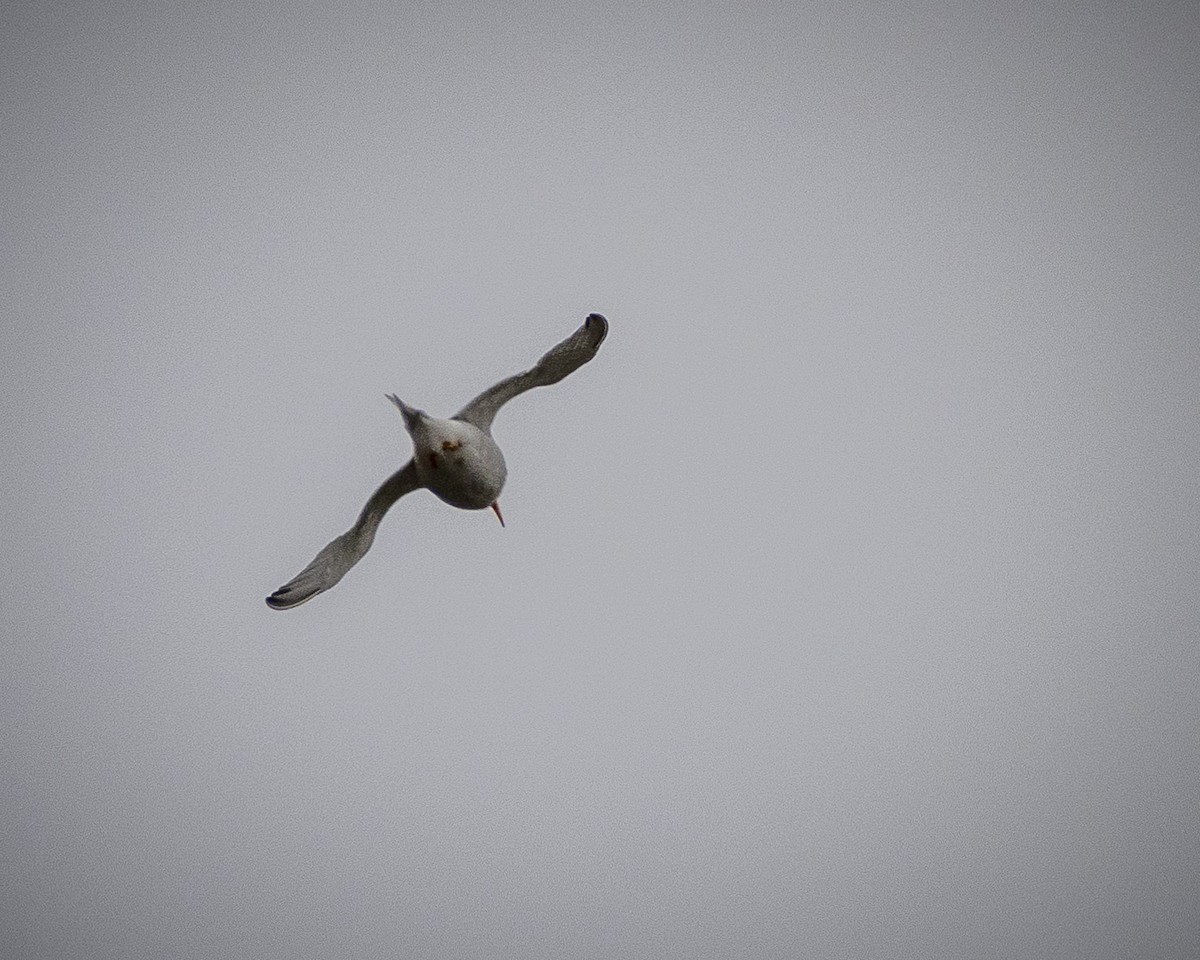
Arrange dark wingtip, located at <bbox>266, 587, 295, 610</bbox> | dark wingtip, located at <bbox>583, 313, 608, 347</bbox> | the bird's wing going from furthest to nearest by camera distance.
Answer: dark wingtip, located at <bbox>583, 313, 608, 347</bbox>
the bird's wing
dark wingtip, located at <bbox>266, 587, 295, 610</bbox>

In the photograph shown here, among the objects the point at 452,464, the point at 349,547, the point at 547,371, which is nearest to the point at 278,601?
the point at 349,547

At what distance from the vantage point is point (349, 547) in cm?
368

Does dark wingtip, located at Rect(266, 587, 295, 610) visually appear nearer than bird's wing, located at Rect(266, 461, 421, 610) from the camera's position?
Yes

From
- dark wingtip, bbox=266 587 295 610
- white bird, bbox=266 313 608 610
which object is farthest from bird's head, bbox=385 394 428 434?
dark wingtip, bbox=266 587 295 610

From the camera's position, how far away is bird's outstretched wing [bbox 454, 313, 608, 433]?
392 cm

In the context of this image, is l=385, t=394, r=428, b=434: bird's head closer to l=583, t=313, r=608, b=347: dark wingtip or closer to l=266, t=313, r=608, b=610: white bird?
l=266, t=313, r=608, b=610: white bird

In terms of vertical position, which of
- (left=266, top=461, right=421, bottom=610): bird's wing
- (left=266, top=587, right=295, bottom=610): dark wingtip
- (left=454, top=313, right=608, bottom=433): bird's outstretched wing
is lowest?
(left=266, top=587, right=295, bottom=610): dark wingtip

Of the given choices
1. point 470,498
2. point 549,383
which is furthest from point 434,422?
point 549,383

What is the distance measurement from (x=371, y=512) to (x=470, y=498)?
0.36m

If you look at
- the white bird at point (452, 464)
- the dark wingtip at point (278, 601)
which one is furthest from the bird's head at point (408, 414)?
the dark wingtip at point (278, 601)

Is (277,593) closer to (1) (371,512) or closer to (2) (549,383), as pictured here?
(1) (371,512)

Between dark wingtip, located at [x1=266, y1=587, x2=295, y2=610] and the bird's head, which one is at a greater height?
the bird's head

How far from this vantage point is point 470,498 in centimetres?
371

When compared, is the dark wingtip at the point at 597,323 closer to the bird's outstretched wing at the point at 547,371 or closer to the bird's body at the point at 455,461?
the bird's outstretched wing at the point at 547,371
